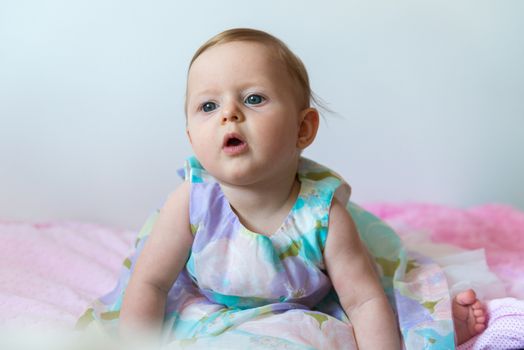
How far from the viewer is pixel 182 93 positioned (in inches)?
74.5

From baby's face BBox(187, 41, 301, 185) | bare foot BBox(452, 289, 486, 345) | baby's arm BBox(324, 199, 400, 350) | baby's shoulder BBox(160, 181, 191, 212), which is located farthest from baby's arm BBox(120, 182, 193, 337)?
bare foot BBox(452, 289, 486, 345)

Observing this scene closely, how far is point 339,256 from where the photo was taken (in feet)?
3.91

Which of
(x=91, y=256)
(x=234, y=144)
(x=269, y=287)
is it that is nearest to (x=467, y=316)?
(x=269, y=287)

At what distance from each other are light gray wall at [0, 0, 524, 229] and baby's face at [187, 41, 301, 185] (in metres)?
0.74

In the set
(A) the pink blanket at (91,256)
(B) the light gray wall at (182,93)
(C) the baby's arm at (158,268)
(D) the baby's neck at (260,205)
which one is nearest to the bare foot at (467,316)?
(A) the pink blanket at (91,256)

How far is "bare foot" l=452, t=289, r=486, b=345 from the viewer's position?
1.22 m

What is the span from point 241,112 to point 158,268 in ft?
0.97

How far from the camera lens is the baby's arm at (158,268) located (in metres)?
1.19

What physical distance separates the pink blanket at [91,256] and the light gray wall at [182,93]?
A: 12cm

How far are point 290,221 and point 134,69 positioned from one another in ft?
2.71

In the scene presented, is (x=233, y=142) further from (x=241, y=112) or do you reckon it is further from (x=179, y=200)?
(x=179, y=200)

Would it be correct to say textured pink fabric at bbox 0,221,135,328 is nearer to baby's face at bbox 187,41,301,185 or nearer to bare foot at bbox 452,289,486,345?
baby's face at bbox 187,41,301,185

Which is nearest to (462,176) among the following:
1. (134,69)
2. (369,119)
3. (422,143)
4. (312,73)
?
(422,143)

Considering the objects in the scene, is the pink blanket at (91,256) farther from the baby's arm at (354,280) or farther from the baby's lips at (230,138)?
the baby's lips at (230,138)
